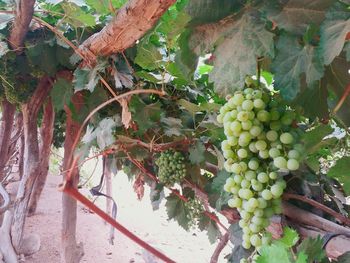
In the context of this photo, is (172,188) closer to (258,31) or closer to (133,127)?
(133,127)

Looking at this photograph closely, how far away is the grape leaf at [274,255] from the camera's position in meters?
0.45

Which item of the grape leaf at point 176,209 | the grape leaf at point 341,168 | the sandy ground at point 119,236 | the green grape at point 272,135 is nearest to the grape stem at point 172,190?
the grape leaf at point 176,209

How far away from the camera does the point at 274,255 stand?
458mm

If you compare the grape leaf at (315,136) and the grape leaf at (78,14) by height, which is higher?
the grape leaf at (78,14)

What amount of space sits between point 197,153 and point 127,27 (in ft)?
1.63

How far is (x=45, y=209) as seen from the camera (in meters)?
4.59

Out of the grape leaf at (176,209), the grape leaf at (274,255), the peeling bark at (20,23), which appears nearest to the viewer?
the grape leaf at (274,255)

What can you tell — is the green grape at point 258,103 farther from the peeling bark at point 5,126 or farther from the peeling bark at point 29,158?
the peeling bark at point 5,126

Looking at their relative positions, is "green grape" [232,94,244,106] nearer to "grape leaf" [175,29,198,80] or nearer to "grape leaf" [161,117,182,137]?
"grape leaf" [175,29,198,80]

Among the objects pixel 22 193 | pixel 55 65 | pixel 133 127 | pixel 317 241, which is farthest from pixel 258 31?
pixel 22 193

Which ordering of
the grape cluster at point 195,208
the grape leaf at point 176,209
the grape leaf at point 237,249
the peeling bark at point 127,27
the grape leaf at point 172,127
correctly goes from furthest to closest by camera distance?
the grape leaf at point 176,209 < the grape cluster at point 195,208 < the grape leaf at point 172,127 < the grape leaf at point 237,249 < the peeling bark at point 127,27

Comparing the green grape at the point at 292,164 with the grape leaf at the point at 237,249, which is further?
the grape leaf at the point at 237,249

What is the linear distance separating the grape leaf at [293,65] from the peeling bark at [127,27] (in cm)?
28

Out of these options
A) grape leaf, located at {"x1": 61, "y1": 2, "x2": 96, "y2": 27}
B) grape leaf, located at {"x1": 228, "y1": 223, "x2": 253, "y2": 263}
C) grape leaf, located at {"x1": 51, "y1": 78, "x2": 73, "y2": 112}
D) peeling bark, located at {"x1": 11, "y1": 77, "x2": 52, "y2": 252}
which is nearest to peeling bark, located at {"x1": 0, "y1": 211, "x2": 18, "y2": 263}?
peeling bark, located at {"x1": 11, "y1": 77, "x2": 52, "y2": 252}
